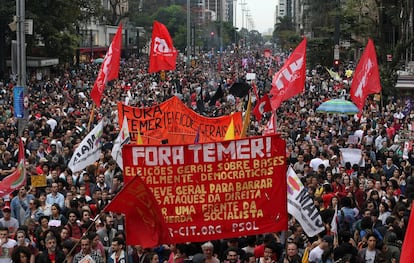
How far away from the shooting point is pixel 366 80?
61.5 ft

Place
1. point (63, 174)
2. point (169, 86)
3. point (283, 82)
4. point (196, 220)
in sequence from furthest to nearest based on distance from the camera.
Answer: point (169, 86), point (283, 82), point (63, 174), point (196, 220)

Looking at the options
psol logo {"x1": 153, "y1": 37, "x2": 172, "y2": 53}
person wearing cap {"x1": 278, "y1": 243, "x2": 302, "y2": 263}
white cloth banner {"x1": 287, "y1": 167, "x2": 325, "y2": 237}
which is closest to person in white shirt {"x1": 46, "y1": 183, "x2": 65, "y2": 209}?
white cloth banner {"x1": 287, "y1": 167, "x2": 325, "y2": 237}

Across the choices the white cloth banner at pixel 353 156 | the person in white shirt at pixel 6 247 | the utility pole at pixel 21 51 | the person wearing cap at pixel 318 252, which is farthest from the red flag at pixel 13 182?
the utility pole at pixel 21 51

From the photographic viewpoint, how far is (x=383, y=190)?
13.0 metres

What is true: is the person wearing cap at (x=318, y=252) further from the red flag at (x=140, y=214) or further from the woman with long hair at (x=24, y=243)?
the woman with long hair at (x=24, y=243)

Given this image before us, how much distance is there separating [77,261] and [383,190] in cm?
551

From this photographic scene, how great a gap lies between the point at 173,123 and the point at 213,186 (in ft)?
19.9

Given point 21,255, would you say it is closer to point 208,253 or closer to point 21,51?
point 208,253

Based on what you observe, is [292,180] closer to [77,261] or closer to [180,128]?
[77,261]

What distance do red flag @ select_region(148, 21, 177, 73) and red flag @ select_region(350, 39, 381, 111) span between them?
5650 millimetres

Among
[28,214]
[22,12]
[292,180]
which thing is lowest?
[28,214]

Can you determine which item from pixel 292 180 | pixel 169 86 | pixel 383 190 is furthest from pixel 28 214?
pixel 169 86

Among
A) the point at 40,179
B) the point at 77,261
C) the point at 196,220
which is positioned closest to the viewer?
the point at 196,220

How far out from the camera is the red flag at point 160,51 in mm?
22781
